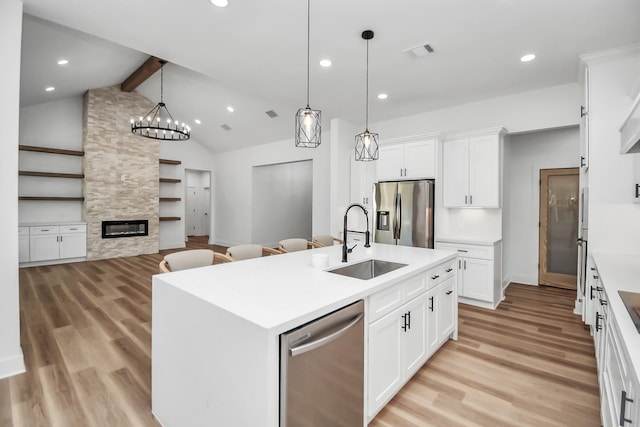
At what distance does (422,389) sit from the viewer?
2273mm

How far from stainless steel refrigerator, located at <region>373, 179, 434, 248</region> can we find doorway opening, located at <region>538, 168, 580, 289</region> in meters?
2.19

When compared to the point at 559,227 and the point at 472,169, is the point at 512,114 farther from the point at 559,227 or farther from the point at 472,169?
the point at 559,227

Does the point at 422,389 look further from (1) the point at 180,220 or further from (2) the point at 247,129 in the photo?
(1) the point at 180,220

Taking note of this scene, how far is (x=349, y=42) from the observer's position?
3109 mm

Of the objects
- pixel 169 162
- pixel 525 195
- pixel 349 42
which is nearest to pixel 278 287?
pixel 349 42

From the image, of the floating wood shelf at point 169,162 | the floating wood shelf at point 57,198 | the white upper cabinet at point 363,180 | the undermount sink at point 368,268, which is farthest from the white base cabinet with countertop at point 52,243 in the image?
the undermount sink at point 368,268

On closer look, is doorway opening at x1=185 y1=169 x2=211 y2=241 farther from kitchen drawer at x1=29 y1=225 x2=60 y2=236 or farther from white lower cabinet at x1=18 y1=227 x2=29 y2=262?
white lower cabinet at x1=18 y1=227 x2=29 y2=262

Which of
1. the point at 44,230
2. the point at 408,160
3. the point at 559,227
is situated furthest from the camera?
the point at 44,230

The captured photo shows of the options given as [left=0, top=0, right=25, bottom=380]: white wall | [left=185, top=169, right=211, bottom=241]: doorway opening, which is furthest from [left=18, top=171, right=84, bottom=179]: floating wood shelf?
[left=0, top=0, right=25, bottom=380]: white wall


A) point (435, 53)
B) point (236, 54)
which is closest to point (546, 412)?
point (435, 53)

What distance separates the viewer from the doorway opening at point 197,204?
461 inches

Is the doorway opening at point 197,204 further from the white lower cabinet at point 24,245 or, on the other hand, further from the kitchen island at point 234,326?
the kitchen island at point 234,326

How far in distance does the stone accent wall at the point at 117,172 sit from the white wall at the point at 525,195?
793 cm

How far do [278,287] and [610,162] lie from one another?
11.7ft
